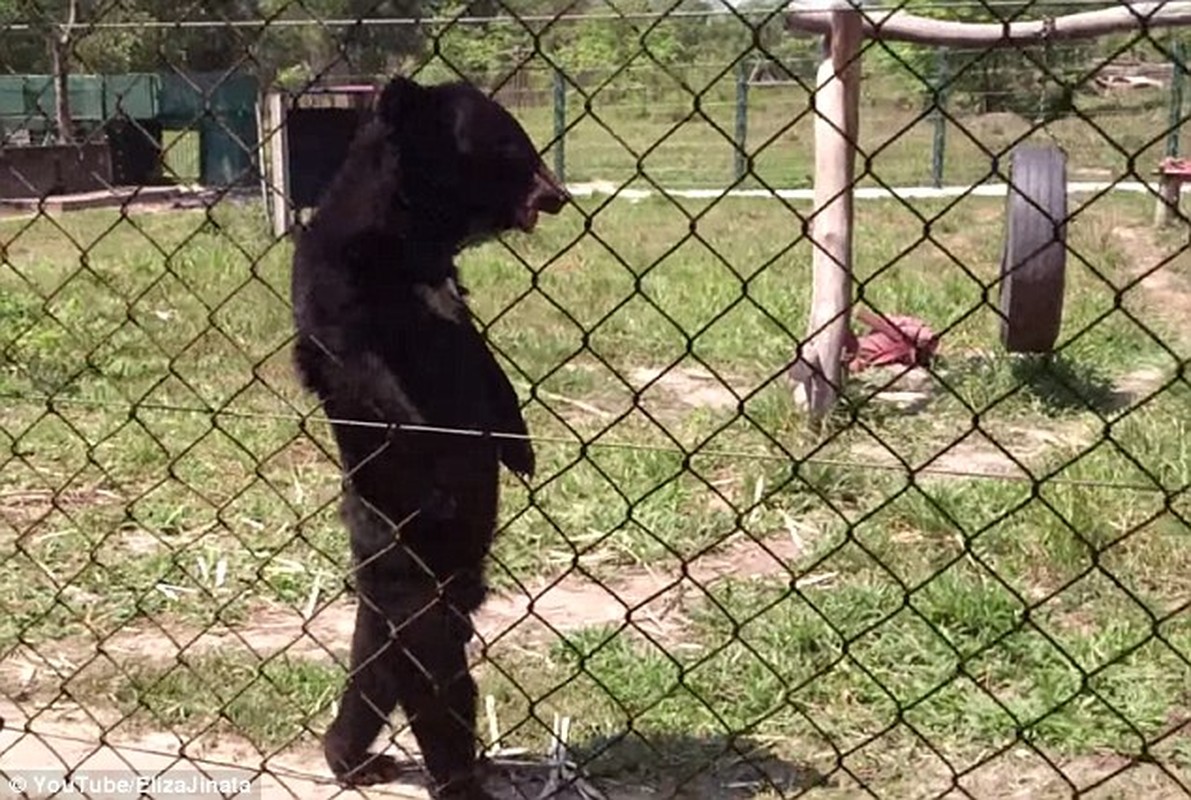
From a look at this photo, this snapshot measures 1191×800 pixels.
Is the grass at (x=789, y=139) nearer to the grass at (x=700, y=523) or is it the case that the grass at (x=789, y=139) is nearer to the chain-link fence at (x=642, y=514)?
the chain-link fence at (x=642, y=514)

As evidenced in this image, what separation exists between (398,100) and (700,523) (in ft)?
9.65

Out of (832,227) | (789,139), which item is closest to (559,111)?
(832,227)

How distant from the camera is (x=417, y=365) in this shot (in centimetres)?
329

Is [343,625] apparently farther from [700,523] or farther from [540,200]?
[540,200]

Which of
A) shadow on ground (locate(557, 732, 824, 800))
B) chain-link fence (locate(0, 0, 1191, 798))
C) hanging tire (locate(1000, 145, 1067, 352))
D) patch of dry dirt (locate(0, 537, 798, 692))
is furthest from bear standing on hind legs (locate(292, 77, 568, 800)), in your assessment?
hanging tire (locate(1000, 145, 1067, 352))

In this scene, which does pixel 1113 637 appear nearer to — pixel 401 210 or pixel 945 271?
pixel 401 210

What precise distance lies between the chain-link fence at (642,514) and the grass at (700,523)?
0.02m

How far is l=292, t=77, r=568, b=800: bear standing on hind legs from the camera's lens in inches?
127

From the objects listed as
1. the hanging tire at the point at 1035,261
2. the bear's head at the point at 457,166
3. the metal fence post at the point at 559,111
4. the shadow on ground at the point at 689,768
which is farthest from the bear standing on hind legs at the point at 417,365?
the hanging tire at the point at 1035,261

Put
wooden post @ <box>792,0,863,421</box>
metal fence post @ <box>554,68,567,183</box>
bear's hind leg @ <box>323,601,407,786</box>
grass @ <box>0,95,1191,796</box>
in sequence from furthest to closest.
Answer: wooden post @ <box>792,0,863,421</box> < grass @ <box>0,95,1191,796</box> < bear's hind leg @ <box>323,601,407,786</box> < metal fence post @ <box>554,68,567,183</box>

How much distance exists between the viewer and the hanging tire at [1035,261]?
250 inches

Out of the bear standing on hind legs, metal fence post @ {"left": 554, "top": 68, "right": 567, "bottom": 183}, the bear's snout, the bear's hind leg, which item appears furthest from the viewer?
the bear's hind leg

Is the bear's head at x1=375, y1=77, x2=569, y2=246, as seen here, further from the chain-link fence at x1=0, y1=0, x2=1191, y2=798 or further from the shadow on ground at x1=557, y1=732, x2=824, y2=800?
the shadow on ground at x1=557, y1=732, x2=824, y2=800

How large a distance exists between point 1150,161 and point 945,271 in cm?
790
